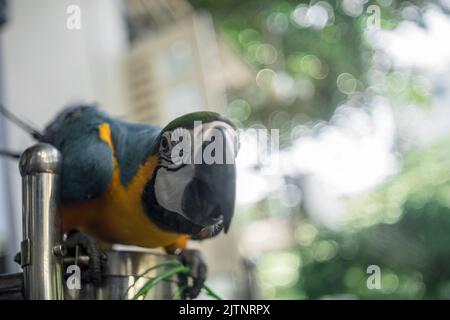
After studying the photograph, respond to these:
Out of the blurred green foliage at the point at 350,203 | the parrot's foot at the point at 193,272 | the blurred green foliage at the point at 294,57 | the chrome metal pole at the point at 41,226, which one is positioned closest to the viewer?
the chrome metal pole at the point at 41,226

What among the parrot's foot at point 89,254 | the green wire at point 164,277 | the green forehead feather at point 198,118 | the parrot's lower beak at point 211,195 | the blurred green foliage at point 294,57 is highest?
the blurred green foliage at point 294,57

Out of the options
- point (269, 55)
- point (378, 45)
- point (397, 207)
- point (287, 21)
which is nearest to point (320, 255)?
point (397, 207)

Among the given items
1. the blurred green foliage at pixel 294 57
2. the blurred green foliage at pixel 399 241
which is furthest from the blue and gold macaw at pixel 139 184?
the blurred green foliage at pixel 399 241

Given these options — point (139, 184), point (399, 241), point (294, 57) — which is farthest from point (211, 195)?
point (294, 57)

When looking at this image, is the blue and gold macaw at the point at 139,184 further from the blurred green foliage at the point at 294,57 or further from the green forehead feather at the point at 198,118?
the blurred green foliage at the point at 294,57

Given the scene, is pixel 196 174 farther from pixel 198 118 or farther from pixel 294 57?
pixel 294 57

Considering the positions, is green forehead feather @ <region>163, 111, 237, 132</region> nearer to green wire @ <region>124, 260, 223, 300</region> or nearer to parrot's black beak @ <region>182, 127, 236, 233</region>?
parrot's black beak @ <region>182, 127, 236, 233</region>

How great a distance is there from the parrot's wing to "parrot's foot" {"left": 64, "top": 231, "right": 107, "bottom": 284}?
0.24ft

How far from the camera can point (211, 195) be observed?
1.49 ft

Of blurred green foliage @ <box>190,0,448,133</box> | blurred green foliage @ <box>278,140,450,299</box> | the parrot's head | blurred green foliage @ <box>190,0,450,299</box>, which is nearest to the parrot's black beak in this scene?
the parrot's head

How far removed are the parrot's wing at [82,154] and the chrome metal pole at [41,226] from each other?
3.6 inches

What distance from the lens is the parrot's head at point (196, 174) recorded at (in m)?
0.44

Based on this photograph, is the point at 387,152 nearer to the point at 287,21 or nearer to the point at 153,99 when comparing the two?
the point at 287,21

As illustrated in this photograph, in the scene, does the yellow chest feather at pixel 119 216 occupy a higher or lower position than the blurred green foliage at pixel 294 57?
lower
